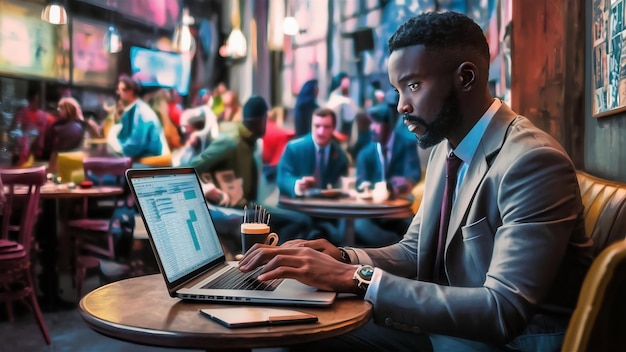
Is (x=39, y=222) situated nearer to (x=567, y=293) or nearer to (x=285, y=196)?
(x=285, y=196)

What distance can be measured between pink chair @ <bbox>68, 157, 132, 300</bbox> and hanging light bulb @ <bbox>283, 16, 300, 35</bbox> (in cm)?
164

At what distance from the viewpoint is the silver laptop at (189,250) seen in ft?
4.03

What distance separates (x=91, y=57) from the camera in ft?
14.6

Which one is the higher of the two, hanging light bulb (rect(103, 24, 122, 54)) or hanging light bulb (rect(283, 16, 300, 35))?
hanging light bulb (rect(283, 16, 300, 35))

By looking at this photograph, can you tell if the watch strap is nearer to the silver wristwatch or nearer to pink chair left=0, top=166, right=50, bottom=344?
the silver wristwatch

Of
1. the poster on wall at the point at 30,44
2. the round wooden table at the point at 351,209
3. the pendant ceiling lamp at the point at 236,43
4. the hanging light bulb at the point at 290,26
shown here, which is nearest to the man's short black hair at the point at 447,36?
the round wooden table at the point at 351,209

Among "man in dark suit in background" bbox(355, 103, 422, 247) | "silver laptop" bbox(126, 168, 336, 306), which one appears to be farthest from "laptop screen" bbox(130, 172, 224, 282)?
"man in dark suit in background" bbox(355, 103, 422, 247)

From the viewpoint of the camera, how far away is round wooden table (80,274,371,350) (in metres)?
1.02

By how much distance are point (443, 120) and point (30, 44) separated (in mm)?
3857

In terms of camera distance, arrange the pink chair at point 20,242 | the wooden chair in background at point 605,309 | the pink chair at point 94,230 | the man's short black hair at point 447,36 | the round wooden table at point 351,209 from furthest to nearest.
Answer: the pink chair at point 94,230
the round wooden table at point 351,209
the pink chair at point 20,242
the man's short black hair at point 447,36
the wooden chair in background at point 605,309

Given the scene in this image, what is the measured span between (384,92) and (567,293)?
118 inches

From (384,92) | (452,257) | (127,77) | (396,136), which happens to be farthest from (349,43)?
(452,257)

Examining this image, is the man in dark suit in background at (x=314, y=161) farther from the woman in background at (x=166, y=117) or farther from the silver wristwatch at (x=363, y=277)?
the silver wristwatch at (x=363, y=277)

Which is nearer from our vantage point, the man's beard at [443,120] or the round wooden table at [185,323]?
the round wooden table at [185,323]
